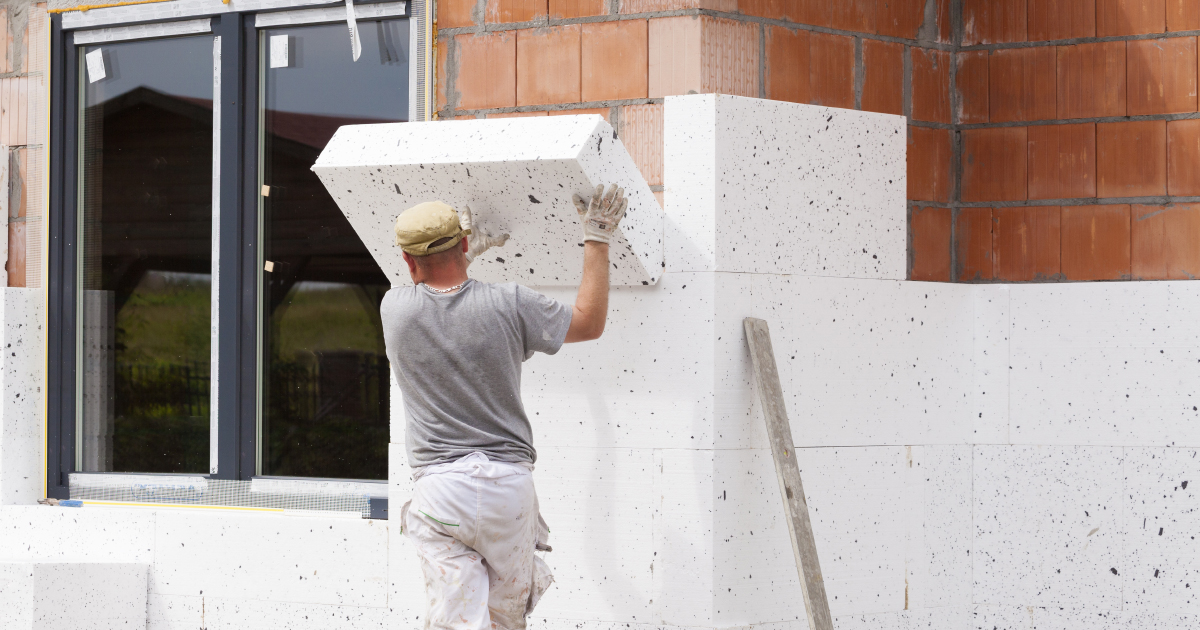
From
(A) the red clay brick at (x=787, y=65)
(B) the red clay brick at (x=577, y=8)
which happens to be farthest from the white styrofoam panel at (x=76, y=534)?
(A) the red clay brick at (x=787, y=65)

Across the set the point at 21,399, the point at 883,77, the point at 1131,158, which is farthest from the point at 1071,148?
the point at 21,399

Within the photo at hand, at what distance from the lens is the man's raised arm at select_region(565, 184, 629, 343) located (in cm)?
308

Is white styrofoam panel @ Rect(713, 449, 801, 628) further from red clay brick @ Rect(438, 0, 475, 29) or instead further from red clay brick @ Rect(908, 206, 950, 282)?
red clay brick @ Rect(438, 0, 475, 29)

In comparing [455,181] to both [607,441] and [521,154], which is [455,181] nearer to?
[521,154]

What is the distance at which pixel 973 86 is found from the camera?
4.17m

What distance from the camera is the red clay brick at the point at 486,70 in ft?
12.7

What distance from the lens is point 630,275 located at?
11.7ft

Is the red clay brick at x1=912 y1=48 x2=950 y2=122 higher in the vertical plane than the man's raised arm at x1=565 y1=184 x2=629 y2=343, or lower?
higher

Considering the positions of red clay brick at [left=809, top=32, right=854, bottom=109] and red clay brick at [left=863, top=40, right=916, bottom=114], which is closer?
red clay brick at [left=809, top=32, right=854, bottom=109]

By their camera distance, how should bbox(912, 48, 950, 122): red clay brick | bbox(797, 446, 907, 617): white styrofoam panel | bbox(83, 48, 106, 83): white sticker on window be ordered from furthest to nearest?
bbox(83, 48, 106, 83): white sticker on window, bbox(912, 48, 950, 122): red clay brick, bbox(797, 446, 907, 617): white styrofoam panel

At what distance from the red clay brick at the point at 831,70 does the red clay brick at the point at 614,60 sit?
1.97 feet

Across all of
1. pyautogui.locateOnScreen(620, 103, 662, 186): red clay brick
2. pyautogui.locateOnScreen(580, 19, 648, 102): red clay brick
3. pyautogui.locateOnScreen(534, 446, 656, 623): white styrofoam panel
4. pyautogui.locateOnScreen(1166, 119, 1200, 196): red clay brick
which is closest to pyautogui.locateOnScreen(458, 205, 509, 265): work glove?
pyautogui.locateOnScreen(620, 103, 662, 186): red clay brick

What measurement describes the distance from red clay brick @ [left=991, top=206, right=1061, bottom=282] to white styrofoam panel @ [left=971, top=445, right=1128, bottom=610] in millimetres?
630

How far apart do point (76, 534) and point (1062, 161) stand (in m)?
4.06
